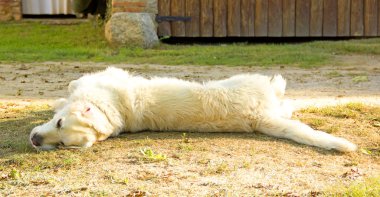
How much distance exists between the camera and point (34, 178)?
162 inches

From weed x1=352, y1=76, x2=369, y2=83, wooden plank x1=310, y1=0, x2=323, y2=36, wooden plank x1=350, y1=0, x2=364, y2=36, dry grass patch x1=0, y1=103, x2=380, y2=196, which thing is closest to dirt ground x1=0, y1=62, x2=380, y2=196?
dry grass patch x1=0, y1=103, x2=380, y2=196

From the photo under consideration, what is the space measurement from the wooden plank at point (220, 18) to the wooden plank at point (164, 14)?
1.01m

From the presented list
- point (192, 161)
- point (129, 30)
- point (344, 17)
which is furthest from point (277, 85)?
point (344, 17)

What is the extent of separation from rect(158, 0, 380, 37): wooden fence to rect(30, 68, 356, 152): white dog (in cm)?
815

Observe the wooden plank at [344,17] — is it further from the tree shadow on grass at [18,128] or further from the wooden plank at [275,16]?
the tree shadow on grass at [18,128]

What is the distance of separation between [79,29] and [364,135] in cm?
999

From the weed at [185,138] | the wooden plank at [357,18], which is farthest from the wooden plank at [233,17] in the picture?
the weed at [185,138]

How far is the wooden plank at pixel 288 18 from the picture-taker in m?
13.6

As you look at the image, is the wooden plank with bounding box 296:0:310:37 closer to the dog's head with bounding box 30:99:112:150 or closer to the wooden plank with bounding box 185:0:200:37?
the wooden plank with bounding box 185:0:200:37

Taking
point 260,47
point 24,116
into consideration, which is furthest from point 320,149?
point 260,47

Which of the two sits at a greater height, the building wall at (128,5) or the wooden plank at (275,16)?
the building wall at (128,5)

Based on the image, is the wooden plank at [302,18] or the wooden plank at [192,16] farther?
the wooden plank at [302,18]

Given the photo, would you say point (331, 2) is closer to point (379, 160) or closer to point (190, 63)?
point (190, 63)

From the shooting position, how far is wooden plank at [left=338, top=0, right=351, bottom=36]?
13531mm
